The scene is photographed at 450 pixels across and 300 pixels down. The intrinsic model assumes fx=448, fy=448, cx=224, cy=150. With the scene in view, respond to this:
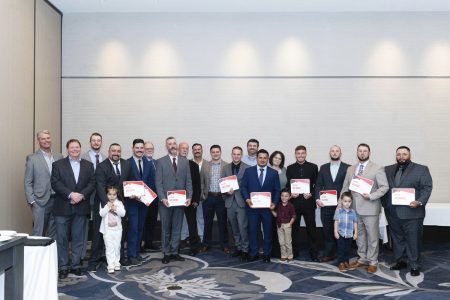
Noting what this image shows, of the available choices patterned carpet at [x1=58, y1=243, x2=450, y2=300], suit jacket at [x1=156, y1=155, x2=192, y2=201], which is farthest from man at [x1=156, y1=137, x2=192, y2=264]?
patterned carpet at [x1=58, y1=243, x2=450, y2=300]

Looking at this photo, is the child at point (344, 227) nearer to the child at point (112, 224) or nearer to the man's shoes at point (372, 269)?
the man's shoes at point (372, 269)

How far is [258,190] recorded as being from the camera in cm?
564

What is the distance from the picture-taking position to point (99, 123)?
7.52 meters

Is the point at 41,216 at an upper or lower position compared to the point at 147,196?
lower

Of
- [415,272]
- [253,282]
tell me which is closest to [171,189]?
[253,282]

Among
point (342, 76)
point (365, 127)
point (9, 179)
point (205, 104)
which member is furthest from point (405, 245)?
point (9, 179)

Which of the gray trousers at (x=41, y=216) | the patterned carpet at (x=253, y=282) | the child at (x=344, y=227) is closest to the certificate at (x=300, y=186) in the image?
the child at (x=344, y=227)

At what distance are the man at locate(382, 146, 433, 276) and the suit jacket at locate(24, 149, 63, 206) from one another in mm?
3978

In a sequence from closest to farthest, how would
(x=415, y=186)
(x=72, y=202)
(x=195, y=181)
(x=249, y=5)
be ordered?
(x=72, y=202) < (x=415, y=186) < (x=195, y=181) < (x=249, y=5)

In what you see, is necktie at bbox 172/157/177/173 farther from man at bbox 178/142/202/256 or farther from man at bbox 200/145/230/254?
man at bbox 200/145/230/254

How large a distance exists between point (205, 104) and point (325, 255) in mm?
3228

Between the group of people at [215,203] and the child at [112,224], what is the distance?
0.01 metres

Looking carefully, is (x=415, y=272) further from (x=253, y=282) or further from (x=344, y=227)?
(x=253, y=282)

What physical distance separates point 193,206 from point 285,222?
4.13 feet
